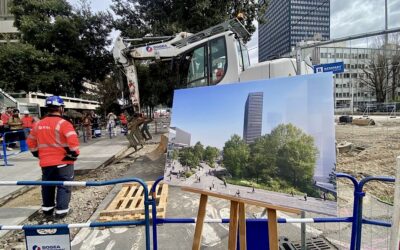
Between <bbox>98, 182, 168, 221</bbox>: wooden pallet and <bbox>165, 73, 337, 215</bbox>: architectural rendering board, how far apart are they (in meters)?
2.24

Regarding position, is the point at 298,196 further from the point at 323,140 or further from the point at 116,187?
the point at 116,187

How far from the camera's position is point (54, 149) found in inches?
201

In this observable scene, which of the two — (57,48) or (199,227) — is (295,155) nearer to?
(199,227)

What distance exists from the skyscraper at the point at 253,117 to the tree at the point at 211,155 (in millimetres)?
318

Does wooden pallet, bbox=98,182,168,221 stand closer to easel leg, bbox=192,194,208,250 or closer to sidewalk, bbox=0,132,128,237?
sidewalk, bbox=0,132,128,237

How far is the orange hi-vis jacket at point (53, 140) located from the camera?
5070mm

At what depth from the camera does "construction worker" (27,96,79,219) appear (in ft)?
16.7

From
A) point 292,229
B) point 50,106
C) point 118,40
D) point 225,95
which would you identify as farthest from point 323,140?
point 118,40

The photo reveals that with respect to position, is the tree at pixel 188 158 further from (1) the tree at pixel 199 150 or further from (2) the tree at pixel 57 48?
(2) the tree at pixel 57 48

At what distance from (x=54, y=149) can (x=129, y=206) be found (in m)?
1.62

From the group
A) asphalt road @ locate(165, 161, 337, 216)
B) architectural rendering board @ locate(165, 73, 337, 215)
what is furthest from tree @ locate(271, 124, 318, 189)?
asphalt road @ locate(165, 161, 337, 216)

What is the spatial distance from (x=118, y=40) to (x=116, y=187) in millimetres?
5961

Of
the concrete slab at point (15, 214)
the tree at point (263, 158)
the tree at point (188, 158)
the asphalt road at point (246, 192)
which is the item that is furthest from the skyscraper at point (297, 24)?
the concrete slab at point (15, 214)

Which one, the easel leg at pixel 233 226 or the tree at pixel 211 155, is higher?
the tree at pixel 211 155
